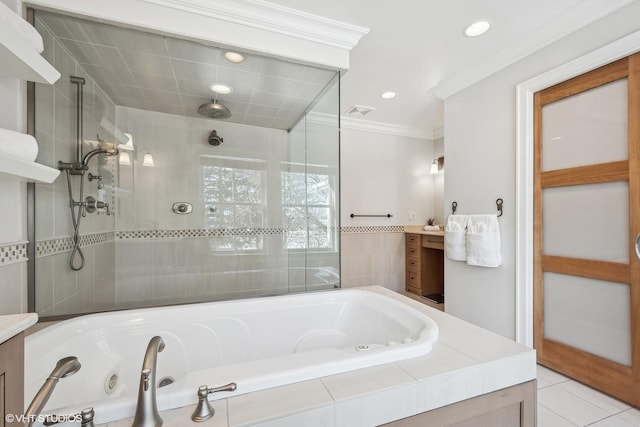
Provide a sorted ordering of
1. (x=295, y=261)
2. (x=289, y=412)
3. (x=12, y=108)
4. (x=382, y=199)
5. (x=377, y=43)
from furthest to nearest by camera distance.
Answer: (x=382, y=199) < (x=295, y=261) < (x=377, y=43) < (x=12, y=108) < (x=289, y=412)

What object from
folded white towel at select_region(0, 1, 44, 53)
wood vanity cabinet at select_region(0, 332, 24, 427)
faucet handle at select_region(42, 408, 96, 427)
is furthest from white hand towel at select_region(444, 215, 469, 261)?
folded white towel at select_region(0, 1, 44, 53)

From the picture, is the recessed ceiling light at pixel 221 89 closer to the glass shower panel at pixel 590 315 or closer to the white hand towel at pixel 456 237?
the white hand towel at pixel 456 237

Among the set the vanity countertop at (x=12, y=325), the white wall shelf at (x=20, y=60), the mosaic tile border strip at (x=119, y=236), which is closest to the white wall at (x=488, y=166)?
the mosaic tile border strip at (x=119, y=236)

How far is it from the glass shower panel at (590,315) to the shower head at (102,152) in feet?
10.6

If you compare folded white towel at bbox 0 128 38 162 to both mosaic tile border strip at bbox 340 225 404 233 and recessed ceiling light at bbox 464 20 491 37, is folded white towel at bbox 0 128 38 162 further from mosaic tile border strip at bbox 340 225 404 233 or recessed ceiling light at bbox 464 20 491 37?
mosaic tile border strip at bbox 340 225 404 233

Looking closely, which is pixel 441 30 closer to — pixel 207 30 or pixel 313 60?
pixel 313 60

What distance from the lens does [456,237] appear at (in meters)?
2.55

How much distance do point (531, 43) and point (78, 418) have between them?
300cm

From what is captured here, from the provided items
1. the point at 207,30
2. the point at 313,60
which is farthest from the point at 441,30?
the point at 207,30

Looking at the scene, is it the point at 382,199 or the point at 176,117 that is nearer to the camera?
the point at 176,117

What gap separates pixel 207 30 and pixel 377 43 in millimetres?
1158

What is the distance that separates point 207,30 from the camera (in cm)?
174

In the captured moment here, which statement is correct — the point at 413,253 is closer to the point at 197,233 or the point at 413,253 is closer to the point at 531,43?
the point at 531,43

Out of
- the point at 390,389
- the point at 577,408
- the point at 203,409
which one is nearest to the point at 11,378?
the point at 203,409
